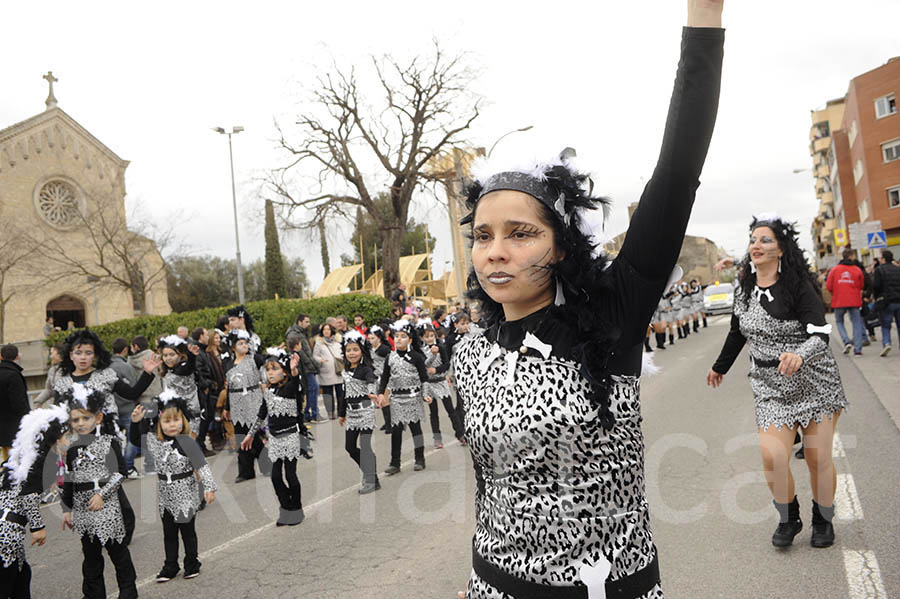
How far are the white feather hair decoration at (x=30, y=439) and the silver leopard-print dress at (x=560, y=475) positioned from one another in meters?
4.18

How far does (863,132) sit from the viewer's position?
40344mm

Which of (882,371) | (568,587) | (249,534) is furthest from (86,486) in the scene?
(882,371)

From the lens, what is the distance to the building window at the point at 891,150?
127 ft

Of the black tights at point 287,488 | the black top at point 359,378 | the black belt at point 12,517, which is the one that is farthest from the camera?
the black top at point 359,378

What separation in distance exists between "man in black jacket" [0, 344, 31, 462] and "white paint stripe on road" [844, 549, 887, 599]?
8110 mm

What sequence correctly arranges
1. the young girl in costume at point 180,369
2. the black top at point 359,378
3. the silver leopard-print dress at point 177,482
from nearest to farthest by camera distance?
the silver leopard-print dress at point 177,482
the black top at point 359,378
the young girl in costume at point 180,369

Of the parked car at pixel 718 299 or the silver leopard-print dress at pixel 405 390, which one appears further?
the parked car at pixel 718 299

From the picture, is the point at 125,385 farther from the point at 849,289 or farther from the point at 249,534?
the point at 849,289

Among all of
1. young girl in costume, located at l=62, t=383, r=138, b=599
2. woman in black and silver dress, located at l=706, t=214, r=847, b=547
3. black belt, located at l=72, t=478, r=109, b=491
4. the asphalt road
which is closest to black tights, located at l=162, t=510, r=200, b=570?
the asphalt road

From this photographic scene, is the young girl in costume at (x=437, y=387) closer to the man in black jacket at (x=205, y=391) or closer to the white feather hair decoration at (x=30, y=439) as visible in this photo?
the man in black jacket at (x=205, y=391)

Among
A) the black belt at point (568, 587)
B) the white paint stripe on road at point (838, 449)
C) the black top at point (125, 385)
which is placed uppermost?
the black top at point (125, 385)

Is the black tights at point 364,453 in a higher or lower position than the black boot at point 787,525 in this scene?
higher

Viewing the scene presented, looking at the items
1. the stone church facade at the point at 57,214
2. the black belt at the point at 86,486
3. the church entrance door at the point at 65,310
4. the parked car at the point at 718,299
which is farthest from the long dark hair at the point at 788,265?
the church entrance door at the point at 65,310

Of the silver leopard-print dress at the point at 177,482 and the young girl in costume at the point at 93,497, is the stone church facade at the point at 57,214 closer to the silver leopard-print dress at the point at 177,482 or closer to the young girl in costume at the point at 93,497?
the silver leopard-print dress at the point at 177,482
